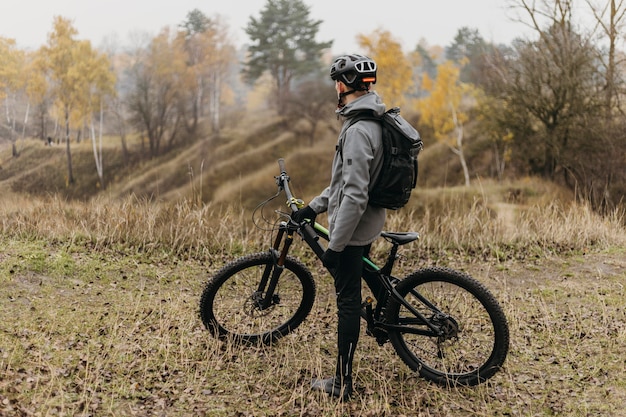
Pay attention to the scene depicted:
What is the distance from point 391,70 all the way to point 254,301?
2962cm

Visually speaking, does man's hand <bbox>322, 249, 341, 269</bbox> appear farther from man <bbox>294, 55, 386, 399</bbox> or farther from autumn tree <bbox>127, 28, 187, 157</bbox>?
autumn tree <bbox>127, 28, 187, 157</bbox>

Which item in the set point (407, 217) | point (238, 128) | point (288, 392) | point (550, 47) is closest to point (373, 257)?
point (407, 217)

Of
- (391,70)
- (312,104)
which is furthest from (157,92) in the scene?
(391,70)

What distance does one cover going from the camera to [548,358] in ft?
14.3

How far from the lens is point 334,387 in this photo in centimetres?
367

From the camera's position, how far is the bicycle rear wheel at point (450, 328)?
11.9 ft

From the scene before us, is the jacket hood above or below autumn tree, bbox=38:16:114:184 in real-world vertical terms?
below

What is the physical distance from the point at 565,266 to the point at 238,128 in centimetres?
2338

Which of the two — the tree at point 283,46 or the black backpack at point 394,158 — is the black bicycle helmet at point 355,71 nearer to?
the black backpack at point 394,158

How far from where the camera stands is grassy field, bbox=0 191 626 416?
3629mm

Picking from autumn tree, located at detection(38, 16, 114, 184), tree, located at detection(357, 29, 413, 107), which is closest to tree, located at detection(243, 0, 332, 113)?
tree, located at detection(357, 29, 413, 107)

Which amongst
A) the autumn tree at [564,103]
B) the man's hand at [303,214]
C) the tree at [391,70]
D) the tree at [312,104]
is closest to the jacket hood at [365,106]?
the man's hand at [303,214]

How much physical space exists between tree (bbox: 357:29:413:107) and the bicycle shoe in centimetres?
2871

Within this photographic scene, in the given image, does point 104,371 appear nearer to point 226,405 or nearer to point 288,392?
point 226,405
